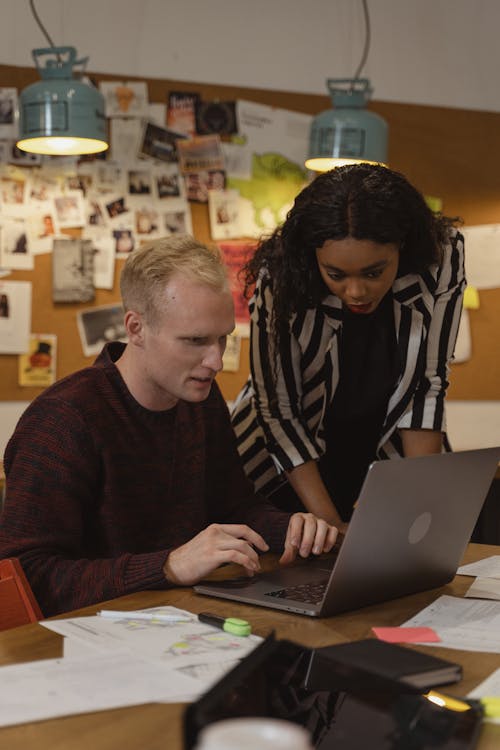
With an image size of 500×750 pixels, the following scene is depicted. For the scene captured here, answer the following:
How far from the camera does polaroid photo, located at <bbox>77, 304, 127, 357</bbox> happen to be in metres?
3.42

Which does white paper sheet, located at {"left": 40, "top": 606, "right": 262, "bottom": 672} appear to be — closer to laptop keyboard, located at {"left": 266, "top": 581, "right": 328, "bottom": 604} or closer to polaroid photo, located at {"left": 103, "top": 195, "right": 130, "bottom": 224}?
laptop keyboard, located at {"left": 266, "top": 581, "right": 328, "bottom": 604}

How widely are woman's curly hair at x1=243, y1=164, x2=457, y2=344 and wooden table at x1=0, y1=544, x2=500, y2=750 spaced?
23.1 inches

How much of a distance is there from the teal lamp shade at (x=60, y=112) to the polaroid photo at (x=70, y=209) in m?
0.40

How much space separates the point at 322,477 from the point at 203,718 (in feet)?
5.41

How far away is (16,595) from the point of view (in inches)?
53.9

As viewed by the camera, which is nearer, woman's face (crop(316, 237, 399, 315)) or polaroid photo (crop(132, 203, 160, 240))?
woman's face (crop(316, 237, 399, 315))

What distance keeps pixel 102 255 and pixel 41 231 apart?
0.22 metres

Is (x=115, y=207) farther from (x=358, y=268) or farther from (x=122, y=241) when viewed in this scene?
(x=358, y=268)

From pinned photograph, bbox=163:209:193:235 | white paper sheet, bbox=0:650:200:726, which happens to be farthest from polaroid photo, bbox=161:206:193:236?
white paper sheet, bbox=0:650:200:726

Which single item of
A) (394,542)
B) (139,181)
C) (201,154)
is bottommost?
(394,542)

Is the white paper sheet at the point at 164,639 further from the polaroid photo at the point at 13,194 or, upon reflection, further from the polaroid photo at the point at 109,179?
the polaroid photo at the point at 109,179

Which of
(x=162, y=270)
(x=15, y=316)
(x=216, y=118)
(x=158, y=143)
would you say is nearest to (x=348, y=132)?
(x=216, y=118)

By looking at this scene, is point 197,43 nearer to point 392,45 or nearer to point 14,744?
point 392,45

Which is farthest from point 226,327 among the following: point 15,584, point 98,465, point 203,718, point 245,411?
point 203,718
